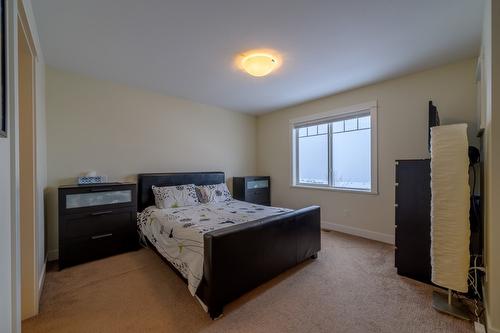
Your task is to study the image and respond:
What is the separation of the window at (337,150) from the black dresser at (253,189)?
0.65 metres

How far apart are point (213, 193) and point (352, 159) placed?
2.46 meters

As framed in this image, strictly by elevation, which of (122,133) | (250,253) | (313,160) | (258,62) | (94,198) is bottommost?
(250,253)

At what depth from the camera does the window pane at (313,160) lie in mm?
4164

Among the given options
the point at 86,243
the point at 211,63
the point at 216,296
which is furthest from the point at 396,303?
the point at 86,243

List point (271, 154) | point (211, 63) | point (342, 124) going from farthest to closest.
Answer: point (271, 154)
point (342, 124)
point (211, 63)

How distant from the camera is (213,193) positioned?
386 centimetres

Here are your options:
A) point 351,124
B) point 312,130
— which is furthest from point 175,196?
point 351,124

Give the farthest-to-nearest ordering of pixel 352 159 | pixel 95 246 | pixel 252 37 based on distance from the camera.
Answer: pixel 352 159 → pixel 95 246 → pixel 252 37

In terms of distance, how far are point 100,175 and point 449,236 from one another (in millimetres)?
4017

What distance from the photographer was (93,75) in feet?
9.96

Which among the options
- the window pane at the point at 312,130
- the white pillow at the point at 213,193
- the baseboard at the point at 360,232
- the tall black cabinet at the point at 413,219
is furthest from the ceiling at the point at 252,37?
the baseboard at the point at 360,232

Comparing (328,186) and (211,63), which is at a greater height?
(211,63)

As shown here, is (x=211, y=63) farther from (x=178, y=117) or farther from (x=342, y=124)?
(x=342, y=124)

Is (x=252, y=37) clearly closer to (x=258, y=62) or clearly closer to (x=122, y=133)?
(x=258, y=62)
